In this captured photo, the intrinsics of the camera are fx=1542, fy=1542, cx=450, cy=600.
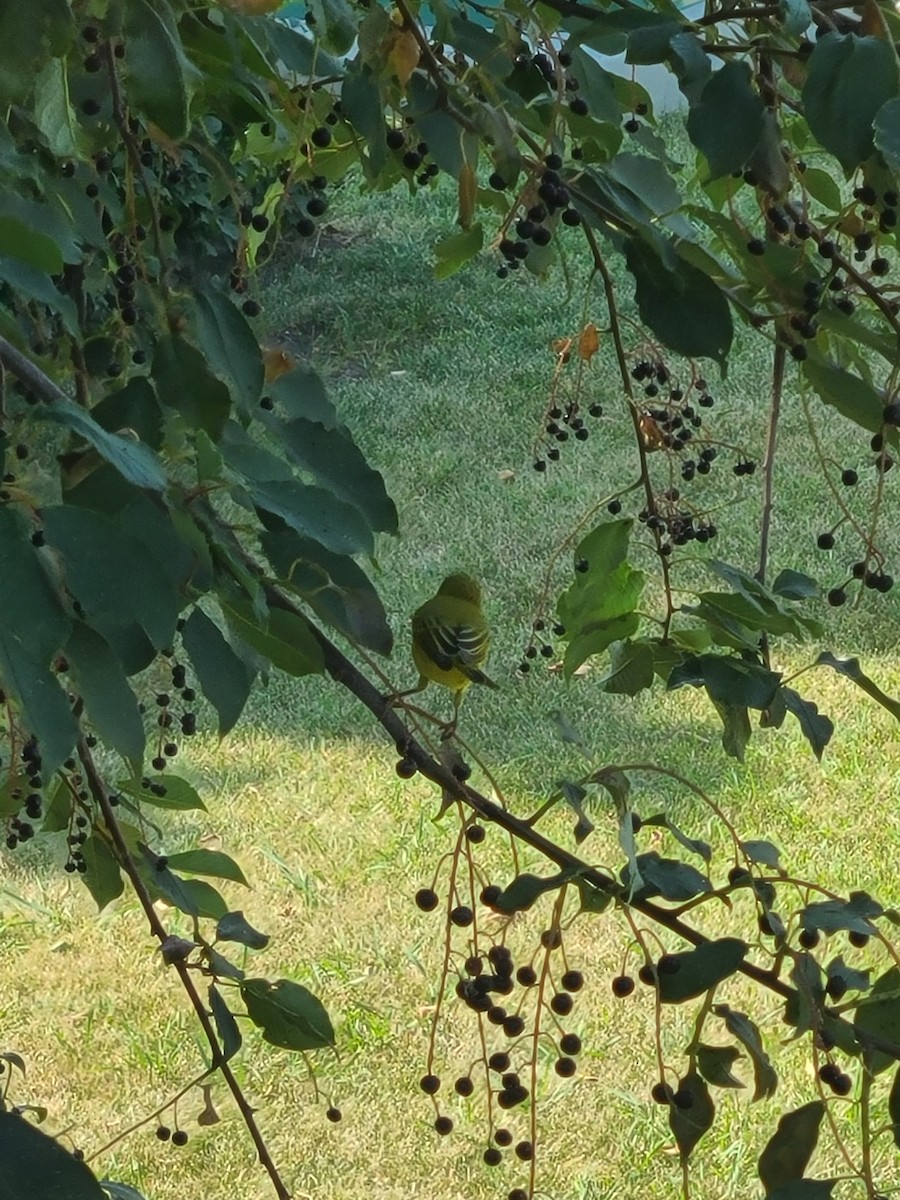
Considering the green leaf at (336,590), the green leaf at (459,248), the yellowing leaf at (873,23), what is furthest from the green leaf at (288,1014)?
the yellowing leaf at (873,23)

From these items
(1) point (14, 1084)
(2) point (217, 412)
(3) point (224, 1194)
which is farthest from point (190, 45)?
(1) point (14, 1084)

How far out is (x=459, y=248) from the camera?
0.97 meters

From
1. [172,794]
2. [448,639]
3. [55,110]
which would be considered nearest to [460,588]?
[448,639]

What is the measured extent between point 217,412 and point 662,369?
0.45 metres

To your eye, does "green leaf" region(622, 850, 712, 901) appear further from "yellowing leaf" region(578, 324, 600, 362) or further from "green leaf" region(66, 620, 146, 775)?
"yellowing leaf" region(578, 324, 600, 362)

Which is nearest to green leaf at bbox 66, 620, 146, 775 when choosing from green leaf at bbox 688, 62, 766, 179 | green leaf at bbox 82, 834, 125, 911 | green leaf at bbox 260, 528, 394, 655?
green leaf at bbox 260, 528, 394, 655

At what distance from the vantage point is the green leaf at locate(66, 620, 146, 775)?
0.57 m

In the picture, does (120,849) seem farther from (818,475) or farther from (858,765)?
(818,475)

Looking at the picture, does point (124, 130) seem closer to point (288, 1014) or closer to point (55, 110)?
point (55, 110)

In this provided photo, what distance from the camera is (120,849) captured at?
2.89 feet

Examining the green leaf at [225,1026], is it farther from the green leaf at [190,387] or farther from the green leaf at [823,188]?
the green leaf at [823,188]

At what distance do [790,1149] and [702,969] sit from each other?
9cm

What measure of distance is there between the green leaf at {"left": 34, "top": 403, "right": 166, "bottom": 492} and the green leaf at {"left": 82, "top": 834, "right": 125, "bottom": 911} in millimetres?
486

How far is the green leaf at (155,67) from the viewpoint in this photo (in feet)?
2.18
